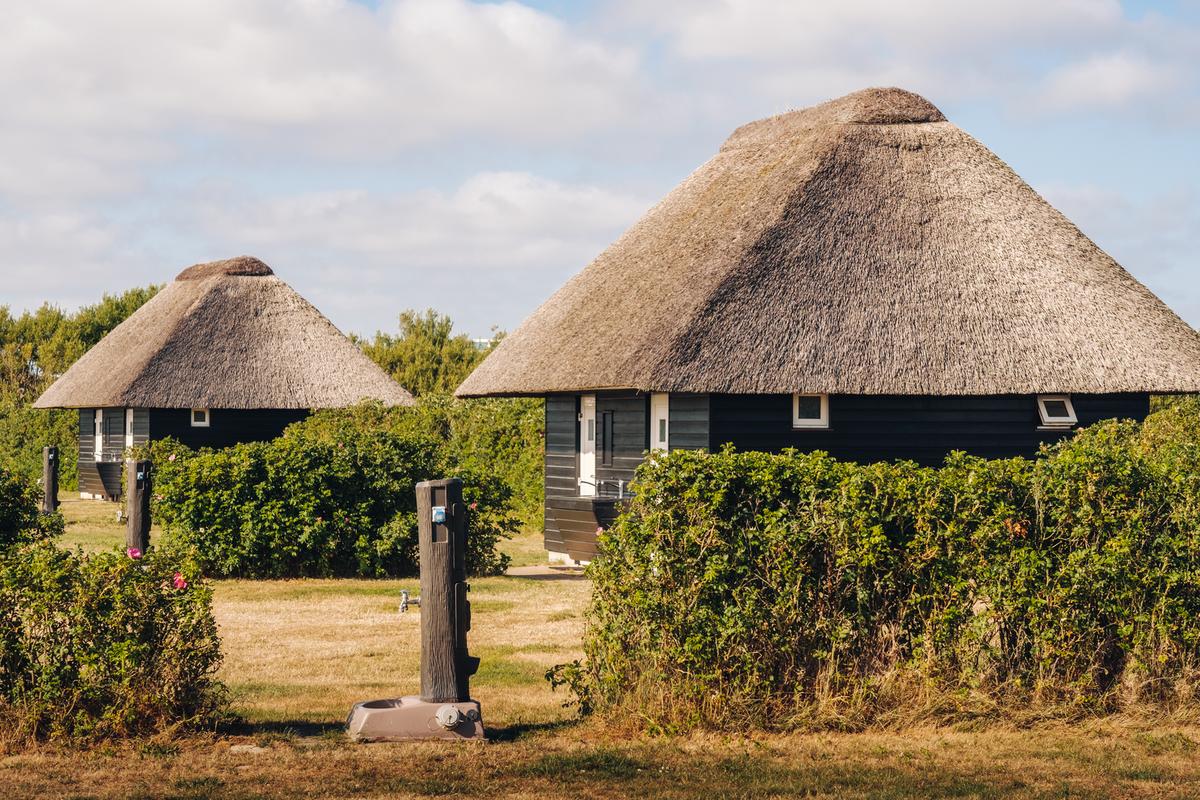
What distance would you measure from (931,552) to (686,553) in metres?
1.44

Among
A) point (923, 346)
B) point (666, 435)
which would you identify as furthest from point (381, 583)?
point (923, 346)

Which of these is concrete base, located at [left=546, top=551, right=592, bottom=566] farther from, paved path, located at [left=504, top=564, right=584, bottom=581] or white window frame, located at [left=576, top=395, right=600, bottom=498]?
white window frame, located at [left=576, top=395, right=600, bottom=498]

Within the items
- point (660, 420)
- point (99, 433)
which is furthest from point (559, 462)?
point (99, 433)

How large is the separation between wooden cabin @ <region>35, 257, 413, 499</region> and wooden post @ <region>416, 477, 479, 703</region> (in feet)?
81.1

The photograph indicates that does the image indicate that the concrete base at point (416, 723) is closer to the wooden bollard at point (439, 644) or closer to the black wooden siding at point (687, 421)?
the wooden bollard at point (439, 644)

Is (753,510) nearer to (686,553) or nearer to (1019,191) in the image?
(686,553)

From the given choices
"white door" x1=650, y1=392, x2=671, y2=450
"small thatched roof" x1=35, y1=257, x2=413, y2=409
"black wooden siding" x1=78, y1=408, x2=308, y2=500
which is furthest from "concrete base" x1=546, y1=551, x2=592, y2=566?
"black wooden siding" x1=78, y1=408, x2=308, y2=500

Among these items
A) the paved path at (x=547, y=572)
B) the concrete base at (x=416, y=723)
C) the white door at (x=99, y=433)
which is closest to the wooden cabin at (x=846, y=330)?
the paved path at (x=547, y=572)

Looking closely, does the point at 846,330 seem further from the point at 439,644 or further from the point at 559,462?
the point at 439,644

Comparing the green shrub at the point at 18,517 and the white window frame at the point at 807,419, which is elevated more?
the white window frame at the point at 807,419

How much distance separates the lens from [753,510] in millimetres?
8125

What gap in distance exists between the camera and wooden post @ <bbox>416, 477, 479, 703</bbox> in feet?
26.7

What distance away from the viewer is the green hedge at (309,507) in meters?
17.1

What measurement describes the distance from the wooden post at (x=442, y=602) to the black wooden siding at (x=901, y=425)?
32.0ft
